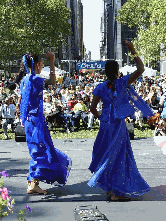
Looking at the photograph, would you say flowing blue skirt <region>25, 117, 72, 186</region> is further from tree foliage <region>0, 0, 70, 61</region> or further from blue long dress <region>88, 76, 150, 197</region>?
tree foliage <region>0, 0, 70, 61</region>

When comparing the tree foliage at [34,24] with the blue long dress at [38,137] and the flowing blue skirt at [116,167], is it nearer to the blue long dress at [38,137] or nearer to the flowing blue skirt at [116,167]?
the blue long dress at [38,137]

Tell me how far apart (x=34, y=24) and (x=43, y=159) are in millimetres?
52009

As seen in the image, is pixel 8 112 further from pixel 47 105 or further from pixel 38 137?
pixel 38 137

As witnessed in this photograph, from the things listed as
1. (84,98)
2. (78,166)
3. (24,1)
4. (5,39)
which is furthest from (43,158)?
(24,1)

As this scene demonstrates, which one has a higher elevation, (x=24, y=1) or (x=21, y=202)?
(x=24, y=1)

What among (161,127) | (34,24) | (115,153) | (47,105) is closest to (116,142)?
(115,153)

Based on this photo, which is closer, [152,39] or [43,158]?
[43,158]

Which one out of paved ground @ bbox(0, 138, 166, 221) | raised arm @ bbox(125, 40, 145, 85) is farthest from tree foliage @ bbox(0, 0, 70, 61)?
raised arm @ bbox(125, 40, 145, 85)

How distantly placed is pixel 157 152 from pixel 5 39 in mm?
35551

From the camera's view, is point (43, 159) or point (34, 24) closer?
point (43, 159)

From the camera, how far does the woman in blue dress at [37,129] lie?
591cm

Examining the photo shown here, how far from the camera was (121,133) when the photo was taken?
5836 millimetres

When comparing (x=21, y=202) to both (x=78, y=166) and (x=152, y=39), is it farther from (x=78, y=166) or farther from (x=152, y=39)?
(x=152, y=39)

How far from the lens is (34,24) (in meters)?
56.3
